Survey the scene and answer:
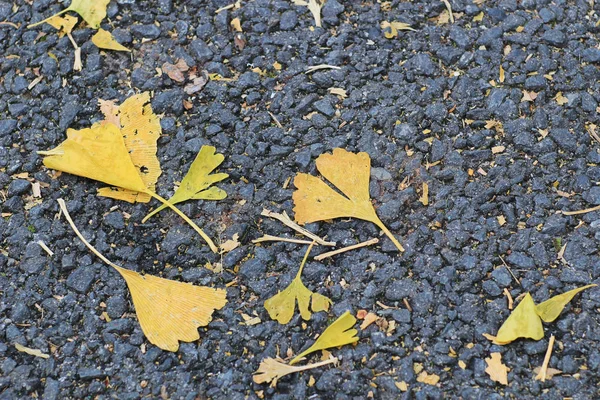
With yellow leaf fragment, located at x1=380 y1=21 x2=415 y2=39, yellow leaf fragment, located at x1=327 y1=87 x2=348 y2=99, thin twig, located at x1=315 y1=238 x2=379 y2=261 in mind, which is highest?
yellow leaf fragment, located at x1=380 y1=21 x2=415 y2=39

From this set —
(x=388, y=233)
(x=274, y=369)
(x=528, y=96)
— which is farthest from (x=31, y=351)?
(x=528, y=96)

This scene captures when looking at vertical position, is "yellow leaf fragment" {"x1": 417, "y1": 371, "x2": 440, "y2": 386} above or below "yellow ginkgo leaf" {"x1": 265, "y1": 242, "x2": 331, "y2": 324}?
below

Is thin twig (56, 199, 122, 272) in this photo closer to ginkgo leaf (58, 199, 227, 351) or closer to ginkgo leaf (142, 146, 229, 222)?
ginkgo leaf (58, 199, 227, 351)

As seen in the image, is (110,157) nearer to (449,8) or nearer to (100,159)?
(100,159)

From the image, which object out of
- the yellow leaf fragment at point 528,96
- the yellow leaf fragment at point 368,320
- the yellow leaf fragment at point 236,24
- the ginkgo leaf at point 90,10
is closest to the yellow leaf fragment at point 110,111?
the ginkgo leaf at point 90,10

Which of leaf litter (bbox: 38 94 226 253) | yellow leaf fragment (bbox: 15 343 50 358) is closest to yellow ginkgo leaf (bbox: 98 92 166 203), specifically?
leaf litter (bbox: 38 94 226 253)

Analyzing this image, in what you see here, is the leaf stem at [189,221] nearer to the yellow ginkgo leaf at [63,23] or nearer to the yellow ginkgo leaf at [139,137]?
the yellow ginkgo leaf at [139,137]

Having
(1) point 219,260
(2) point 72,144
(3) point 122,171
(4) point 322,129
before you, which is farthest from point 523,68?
(2) point 72,144
